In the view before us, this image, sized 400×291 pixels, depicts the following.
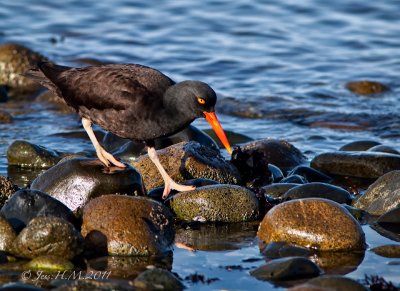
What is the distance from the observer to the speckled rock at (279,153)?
863cm

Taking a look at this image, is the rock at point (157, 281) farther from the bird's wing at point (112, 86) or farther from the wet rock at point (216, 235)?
the bird's wing at point (112, 86)

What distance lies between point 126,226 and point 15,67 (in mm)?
7626

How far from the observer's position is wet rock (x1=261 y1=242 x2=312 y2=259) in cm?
575

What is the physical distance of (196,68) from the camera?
1362 centimetres

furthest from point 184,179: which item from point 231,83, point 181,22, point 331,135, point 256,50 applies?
point 181,22

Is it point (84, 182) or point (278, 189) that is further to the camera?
point (278, 189)

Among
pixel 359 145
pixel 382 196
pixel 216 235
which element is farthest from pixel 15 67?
pixel 382 196

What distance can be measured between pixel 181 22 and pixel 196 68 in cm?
286

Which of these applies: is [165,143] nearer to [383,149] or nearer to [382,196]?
[383,149]

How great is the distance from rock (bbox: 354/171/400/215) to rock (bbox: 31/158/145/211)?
1.92 m

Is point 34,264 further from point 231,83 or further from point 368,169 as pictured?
point 231,83

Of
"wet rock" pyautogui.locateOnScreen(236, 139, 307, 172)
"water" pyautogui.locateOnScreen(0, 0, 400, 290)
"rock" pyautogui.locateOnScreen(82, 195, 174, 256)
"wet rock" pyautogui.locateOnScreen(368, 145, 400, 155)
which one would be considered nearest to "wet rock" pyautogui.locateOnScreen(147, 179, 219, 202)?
"rock" pyautogui.locateOnScreen(82, 195, 174, 256)

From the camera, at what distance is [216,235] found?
6.35 meters

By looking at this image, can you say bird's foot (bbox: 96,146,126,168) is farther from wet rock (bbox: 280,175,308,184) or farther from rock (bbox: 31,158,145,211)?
wet rock (bbox: 280,175,308,184)
